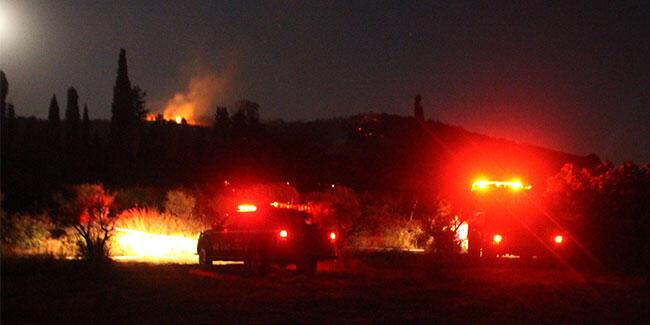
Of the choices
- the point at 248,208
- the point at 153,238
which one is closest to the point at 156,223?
the point at 153,238

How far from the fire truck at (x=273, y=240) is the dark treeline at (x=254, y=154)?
16.6 m

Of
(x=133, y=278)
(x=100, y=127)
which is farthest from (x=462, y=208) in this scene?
(x=100, y=127)

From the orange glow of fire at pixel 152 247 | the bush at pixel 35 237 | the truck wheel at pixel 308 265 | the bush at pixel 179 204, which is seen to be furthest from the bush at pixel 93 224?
the bush at pixel 179 204

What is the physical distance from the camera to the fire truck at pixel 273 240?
21.8 metres

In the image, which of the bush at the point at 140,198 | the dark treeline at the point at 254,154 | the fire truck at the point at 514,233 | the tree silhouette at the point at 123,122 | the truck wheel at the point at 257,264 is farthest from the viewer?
the tree silhouette at the point at 123,122

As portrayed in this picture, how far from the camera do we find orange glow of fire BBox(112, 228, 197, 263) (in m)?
25.3

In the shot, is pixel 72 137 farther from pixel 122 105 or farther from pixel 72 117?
pixel 122 105

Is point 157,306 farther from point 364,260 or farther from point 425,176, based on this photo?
point 425,176

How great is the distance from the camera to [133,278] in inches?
758

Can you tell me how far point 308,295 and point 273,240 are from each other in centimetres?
459

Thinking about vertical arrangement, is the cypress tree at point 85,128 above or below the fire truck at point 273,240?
above

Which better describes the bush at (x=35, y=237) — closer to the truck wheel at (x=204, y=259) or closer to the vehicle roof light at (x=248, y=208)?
the truck wheel at (x=204, y=259)

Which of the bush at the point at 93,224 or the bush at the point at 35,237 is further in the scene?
the bush at the point at 35,237

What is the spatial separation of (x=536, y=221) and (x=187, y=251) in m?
10.5
